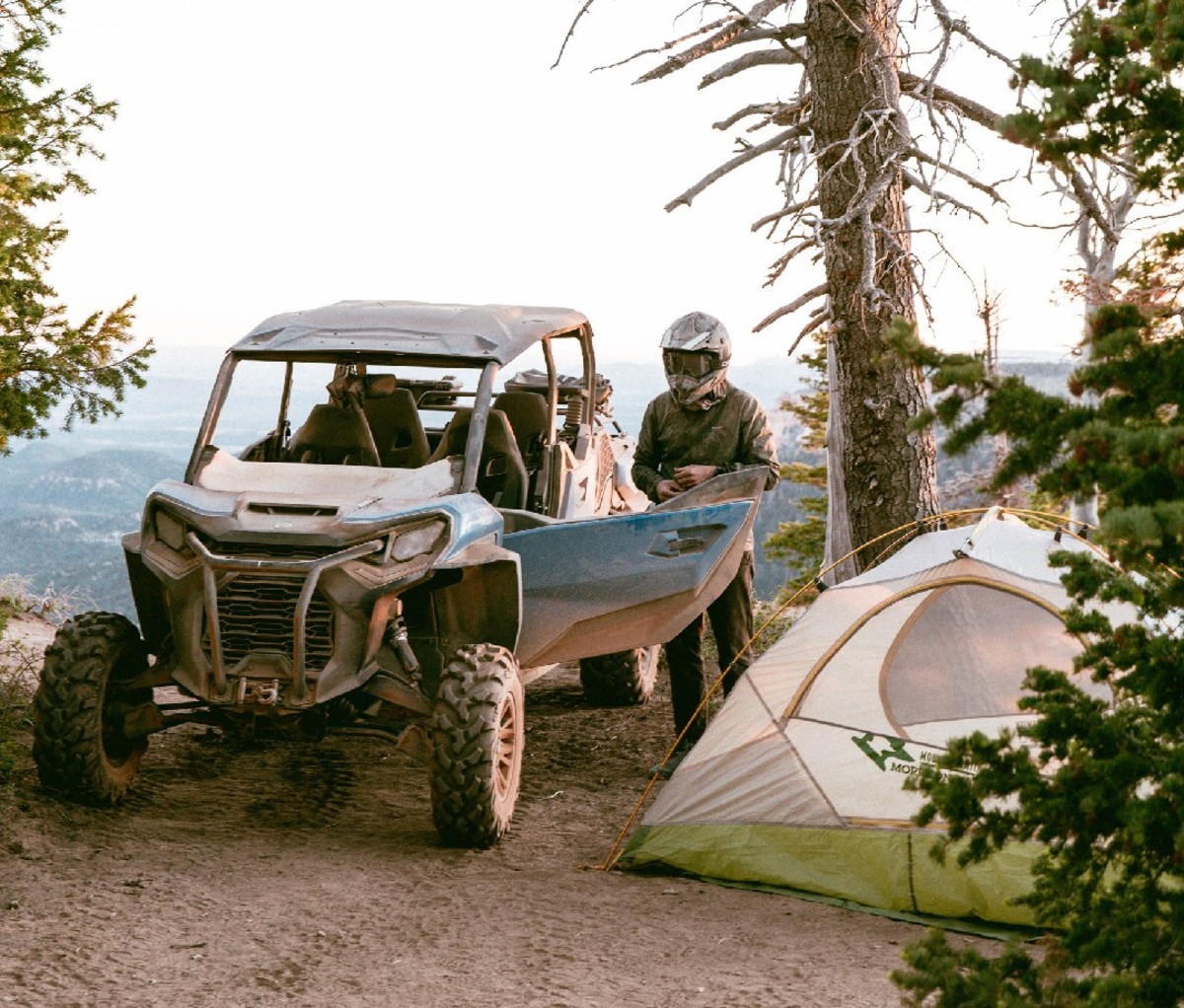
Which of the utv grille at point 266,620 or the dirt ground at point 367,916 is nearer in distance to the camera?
the dirt ground at point 367,916

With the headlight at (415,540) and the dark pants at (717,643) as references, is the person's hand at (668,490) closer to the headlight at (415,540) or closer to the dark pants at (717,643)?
the dark pants at (717,643)

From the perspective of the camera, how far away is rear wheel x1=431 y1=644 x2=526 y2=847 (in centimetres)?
702

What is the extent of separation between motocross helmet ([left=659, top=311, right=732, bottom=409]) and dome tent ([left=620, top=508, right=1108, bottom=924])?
1832 millimetres

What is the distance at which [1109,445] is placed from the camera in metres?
3.32

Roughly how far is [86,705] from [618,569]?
9.24ft

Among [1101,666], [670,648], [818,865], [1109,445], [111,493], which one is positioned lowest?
[111,493]

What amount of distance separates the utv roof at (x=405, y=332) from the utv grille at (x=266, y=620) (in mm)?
1614

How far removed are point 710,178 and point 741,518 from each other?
145 inches

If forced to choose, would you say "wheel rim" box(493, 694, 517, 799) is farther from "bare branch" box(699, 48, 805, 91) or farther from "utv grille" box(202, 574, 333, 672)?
"bare branch" box(699, 48, 805, 91)

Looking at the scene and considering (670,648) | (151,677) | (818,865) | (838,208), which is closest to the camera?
(818,865)

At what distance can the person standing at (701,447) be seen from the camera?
29.2 ft

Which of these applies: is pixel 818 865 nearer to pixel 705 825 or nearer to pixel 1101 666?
pixel 705 825

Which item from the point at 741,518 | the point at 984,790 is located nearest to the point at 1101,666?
the point at 984,790

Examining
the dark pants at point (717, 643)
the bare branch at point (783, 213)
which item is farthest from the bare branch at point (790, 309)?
the dark pants at point (717, 643)
